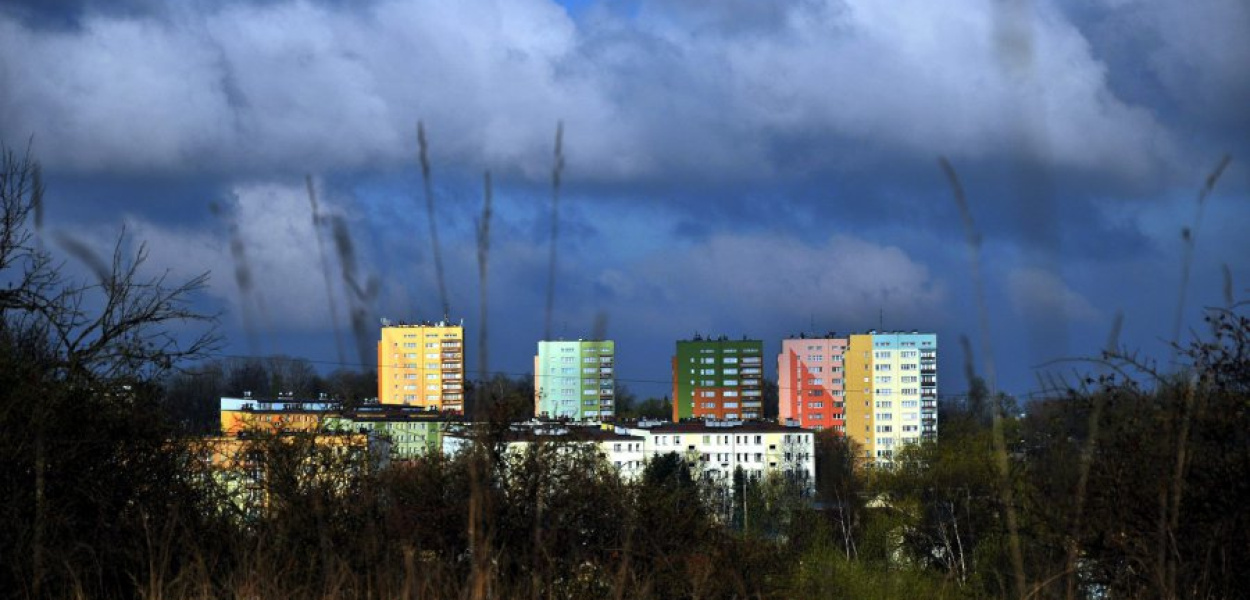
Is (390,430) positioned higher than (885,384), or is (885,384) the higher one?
(885,384)

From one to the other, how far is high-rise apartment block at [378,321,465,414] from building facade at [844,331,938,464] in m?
87.4

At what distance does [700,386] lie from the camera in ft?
338

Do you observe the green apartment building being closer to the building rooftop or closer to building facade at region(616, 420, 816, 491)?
the building rooftop

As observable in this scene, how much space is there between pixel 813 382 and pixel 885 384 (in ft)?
37.4

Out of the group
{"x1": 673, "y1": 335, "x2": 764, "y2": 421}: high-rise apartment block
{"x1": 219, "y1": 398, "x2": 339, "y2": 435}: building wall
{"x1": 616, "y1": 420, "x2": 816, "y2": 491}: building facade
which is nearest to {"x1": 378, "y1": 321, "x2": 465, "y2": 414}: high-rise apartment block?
{"x1": 219, "y1": 398, "x2": 339, "y2": 435}: building wall

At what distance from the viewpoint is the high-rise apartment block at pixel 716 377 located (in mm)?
101688

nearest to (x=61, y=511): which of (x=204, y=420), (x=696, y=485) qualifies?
(x=204, y=420)

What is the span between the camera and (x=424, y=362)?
25.0 ft

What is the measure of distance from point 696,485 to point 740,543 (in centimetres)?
290

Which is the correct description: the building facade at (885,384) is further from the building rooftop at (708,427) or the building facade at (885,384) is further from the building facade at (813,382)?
the building rooftop at (708,427)

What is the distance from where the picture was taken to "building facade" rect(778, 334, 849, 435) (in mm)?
103812

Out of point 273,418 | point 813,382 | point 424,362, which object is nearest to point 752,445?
point 813,382

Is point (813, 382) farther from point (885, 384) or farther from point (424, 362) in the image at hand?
point (424, 362)

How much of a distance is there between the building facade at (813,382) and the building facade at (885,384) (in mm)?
2638
